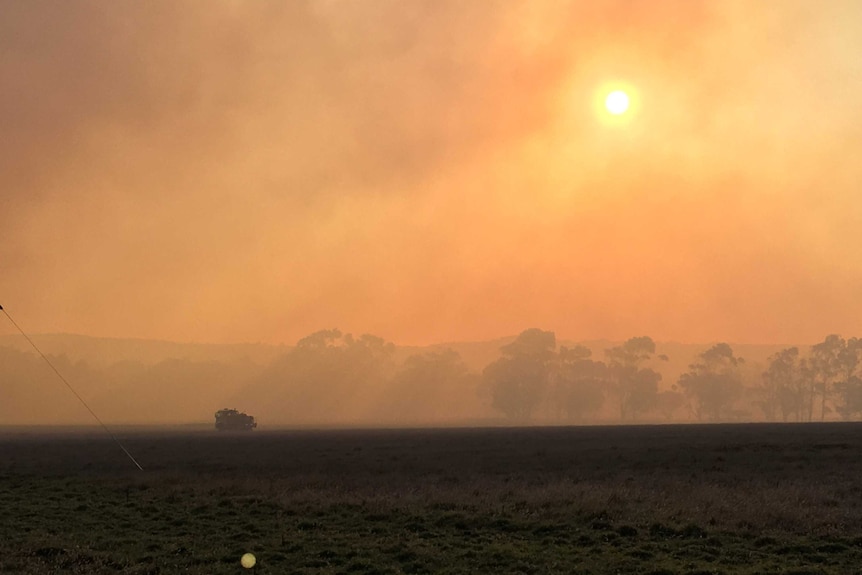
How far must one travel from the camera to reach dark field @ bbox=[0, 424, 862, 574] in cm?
2066

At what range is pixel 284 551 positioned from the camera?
74.0ft

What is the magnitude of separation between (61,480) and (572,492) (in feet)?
112

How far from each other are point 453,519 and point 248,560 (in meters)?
8.83

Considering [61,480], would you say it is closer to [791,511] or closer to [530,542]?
[530,542]

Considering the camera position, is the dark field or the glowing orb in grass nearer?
the glowing orb in grass

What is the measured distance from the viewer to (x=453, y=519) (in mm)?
26797

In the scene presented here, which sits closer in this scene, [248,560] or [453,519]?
[248,560]

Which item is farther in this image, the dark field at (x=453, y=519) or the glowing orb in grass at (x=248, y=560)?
the dark field at (x=453, y=519)

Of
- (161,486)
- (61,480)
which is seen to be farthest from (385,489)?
(61,480)

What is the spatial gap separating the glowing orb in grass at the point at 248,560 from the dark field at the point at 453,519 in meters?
0.23

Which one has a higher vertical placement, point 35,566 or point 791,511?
point 791,511

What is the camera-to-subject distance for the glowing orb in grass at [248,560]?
2053cm

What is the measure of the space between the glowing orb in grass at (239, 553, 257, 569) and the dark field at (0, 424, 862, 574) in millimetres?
227

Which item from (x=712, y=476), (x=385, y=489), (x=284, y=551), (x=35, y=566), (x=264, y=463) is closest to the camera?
(x=35, y=566)
